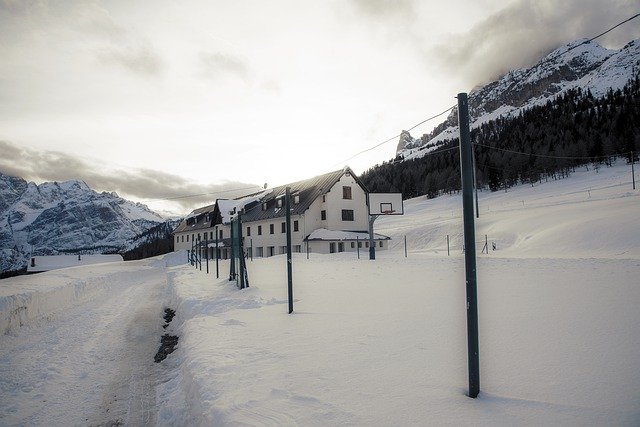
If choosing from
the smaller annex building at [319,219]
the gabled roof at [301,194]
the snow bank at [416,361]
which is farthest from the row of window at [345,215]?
the snow bank at [416,361]

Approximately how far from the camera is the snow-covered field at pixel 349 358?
13.2 ft

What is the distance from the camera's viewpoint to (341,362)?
5477mm

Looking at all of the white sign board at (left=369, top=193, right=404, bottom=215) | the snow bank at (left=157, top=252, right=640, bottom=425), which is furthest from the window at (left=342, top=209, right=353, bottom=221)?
the snow bank at (left=157, top=252, right=640, bottom=425)

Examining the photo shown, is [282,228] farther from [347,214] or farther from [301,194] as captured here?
[347,214]

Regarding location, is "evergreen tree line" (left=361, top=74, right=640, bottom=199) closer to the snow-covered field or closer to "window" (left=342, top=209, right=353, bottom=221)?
"window" (left=342, top=209, right=353, bottom=221)

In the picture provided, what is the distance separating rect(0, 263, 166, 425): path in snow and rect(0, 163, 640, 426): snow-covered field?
31 millimetres

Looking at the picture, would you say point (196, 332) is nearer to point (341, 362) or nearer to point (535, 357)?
point (341, 362)

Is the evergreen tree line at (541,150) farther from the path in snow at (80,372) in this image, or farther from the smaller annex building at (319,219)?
the path in snow at (80,372)

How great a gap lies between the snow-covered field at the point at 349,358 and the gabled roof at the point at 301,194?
3104 centimetres

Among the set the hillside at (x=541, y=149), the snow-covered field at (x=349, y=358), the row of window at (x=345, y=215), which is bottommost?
the snow-covered field at (x=349, y=358)

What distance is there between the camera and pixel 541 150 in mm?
100375

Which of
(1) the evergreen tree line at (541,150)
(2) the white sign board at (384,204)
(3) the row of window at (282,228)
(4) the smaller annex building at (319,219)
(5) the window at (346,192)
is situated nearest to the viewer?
(2) the white sign board at (384,204)

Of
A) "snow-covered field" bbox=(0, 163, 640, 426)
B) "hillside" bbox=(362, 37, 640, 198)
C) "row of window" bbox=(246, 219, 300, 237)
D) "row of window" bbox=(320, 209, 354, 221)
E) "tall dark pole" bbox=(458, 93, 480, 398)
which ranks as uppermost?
"hillside" bbox=(362, 37, 640, 198)

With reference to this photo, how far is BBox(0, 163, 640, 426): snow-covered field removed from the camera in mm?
4027
